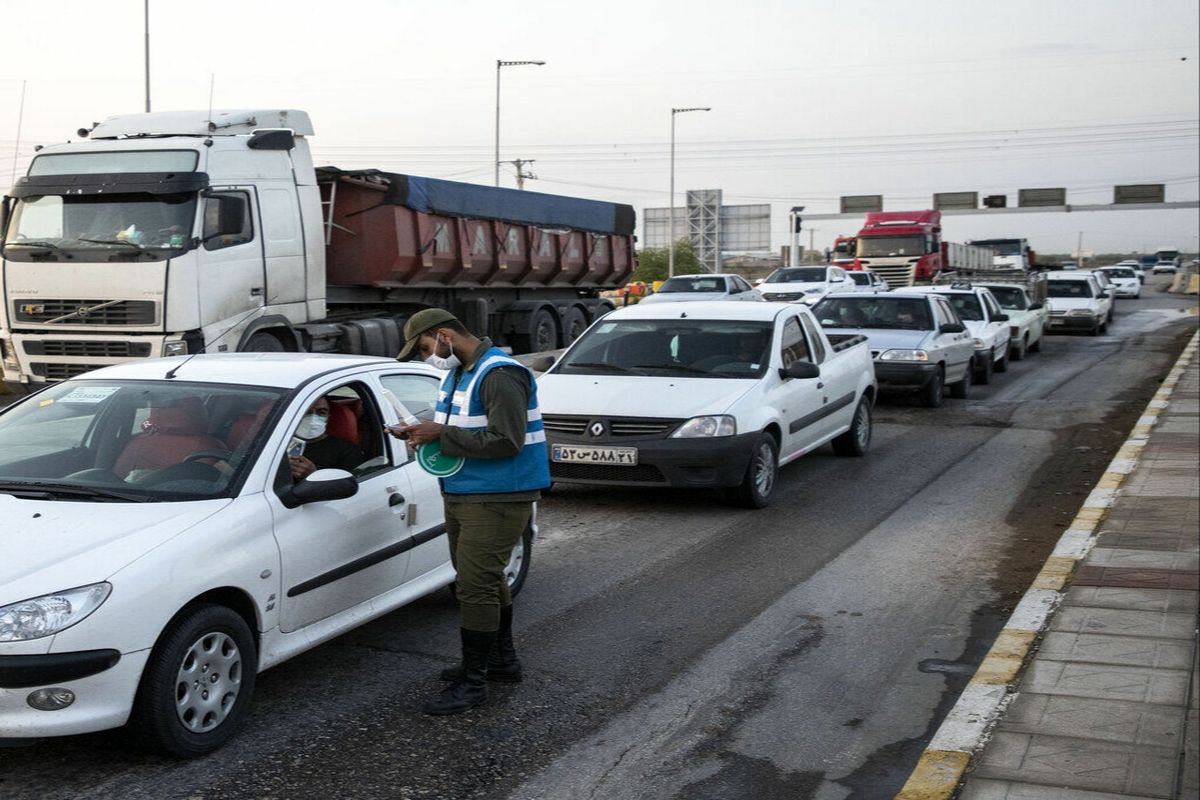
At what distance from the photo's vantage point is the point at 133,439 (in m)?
5.50

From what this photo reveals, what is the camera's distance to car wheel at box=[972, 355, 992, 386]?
20.5 metres

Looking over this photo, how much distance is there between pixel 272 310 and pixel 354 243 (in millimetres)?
2407

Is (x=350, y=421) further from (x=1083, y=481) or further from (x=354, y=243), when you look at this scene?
(x=354, y=243)

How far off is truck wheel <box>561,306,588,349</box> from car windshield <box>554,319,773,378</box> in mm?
11847

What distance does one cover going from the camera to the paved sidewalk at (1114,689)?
4473 mm

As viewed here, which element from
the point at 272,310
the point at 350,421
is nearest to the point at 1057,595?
the point at 350,421

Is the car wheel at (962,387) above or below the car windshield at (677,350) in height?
below

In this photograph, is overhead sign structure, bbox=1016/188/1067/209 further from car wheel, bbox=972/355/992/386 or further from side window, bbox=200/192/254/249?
side window, bbox=200/192/254/249

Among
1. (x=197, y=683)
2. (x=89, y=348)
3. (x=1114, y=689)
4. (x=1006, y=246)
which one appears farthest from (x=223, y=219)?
(x=1006, y=246)

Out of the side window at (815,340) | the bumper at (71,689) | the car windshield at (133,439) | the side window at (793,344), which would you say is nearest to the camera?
the bumper at (71,689)

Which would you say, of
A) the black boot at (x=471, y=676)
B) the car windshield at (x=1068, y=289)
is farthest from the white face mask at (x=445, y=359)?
the car windshield at (x=1068, y=289)

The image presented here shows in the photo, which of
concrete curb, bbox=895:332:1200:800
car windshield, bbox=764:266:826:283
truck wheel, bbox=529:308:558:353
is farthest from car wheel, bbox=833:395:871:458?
car windshield, bbox=764:266:826:283

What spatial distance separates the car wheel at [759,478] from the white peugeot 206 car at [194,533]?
3423 millimetres

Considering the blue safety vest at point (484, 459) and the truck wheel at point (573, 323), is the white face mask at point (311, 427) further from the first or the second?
the truck wheel at point (573, 323)
